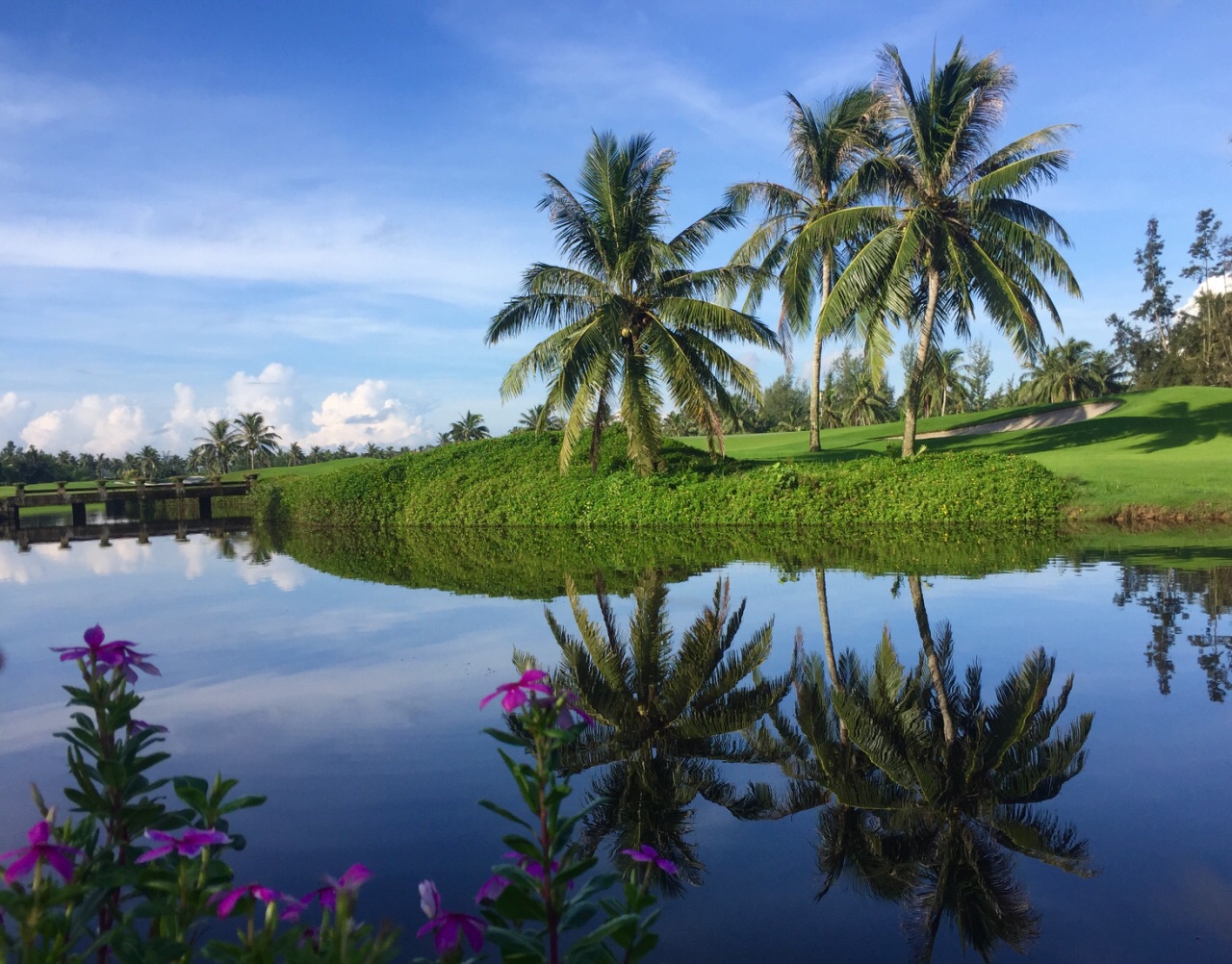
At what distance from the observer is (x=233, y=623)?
10773 millimetres

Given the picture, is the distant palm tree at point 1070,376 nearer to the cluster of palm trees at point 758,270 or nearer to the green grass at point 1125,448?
the green grass at point 1125,448

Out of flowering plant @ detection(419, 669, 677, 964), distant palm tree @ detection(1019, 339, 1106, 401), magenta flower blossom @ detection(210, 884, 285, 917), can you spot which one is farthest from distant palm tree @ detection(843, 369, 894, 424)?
magenta flower blossom @ detection(210, 884, 285, 917)

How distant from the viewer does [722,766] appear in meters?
5.29

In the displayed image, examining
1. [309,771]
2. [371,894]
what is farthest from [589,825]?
[309,771]

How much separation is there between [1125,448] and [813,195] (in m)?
11.5

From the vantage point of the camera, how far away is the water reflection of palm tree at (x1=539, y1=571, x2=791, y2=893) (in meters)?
4.51

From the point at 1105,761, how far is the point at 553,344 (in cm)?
1733

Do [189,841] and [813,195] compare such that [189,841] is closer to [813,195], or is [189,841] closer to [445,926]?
[445,926]

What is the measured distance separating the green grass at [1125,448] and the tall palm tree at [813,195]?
4.86 m

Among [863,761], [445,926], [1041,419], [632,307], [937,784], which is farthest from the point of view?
[1041,419]

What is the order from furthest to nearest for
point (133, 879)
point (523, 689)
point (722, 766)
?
point (722, 766) < point (523, 689) < point (133, 879)

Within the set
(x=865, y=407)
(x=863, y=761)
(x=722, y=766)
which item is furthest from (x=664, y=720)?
(x=865, y=407)

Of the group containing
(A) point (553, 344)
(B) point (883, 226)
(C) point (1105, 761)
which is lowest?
(C) point (1105, 761)

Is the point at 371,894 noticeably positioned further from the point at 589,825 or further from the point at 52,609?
the point at 52,609
